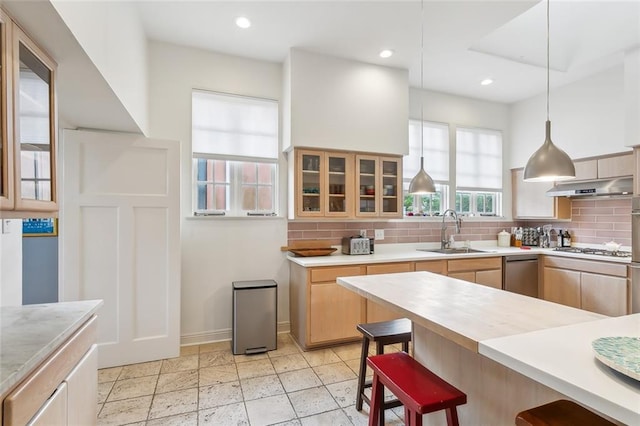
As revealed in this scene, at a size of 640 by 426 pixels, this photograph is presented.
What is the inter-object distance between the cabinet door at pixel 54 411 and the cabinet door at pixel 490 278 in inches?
152

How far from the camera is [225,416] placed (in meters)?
2.09

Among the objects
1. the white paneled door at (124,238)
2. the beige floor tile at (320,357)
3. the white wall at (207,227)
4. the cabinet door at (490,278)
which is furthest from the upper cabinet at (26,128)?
the cabinet door at (490,278)

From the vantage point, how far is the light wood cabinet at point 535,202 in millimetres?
4148

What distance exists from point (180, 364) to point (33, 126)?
2.27 meters

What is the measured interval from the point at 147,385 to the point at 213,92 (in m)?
2.84

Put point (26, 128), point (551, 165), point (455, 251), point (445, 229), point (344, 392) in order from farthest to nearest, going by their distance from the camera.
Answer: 1. point (445, 229)
2. point (455, 251)
3. point (344, 392)
4. point (551, 165)
5. point (26, 128)

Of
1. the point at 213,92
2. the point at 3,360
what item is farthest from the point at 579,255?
the point at 3,360

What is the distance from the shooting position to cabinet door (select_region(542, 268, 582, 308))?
364 cm

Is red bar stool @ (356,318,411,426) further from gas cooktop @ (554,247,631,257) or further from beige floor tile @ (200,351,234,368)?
gas cooktop @ (554,247,631,257)

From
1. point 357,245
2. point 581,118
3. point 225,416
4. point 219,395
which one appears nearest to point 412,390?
point 225,416

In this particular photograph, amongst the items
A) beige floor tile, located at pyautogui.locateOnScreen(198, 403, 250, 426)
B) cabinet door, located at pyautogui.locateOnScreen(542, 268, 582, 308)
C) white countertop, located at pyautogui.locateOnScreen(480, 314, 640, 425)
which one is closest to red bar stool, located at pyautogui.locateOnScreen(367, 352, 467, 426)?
white countertop, located at pyautogui.locateOnScreen(480, 314, 640, 425)

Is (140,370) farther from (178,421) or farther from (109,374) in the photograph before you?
(178,421)

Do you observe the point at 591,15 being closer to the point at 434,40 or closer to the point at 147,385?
the point at 434,40

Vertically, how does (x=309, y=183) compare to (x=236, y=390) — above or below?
above
